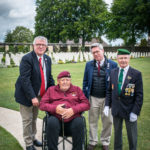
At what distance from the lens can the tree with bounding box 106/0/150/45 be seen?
32.3 meters

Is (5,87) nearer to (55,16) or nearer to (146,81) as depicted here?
(146,81)

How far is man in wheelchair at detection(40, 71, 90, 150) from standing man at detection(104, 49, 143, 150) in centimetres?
55

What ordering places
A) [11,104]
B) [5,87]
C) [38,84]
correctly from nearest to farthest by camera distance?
Result: [38,84] < [11,104] < [5,87]

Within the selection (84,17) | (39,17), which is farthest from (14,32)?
(84,17)

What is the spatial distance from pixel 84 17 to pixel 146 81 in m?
30.1

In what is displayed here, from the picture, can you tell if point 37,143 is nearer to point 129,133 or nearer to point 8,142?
point 8,142

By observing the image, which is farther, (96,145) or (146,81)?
(146,81)

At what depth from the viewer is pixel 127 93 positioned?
2.65 meters

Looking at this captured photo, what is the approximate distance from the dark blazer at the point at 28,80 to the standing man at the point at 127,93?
125 cm

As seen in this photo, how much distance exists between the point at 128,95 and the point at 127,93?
3 cm

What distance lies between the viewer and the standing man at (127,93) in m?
2.60

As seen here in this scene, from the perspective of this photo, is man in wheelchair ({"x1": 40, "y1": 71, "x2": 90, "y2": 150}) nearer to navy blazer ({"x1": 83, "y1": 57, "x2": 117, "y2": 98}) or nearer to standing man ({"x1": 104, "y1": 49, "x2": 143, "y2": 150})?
navy blazer ({"x1": 83, "y1": 57, "x2": 117, "y2": 98})

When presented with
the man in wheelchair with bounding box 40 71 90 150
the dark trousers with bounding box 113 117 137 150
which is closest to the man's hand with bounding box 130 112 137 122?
the dark trousers with bounding box 113 117 137 150

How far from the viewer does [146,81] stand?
921 cm
